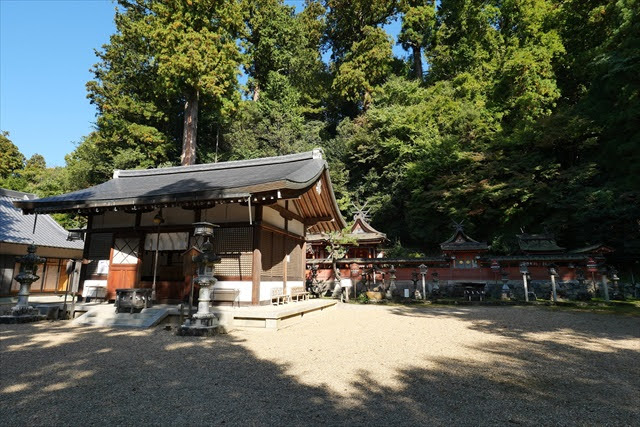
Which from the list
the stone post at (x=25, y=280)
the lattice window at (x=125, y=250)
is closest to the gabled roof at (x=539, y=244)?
the lattice window at (x=125, y=250)

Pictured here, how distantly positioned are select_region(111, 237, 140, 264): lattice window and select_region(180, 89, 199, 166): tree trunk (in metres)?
13.6

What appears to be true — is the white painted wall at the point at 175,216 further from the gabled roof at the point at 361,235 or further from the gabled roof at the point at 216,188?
the gabled roof at the point at 361,235

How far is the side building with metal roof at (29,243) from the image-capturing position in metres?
16.1

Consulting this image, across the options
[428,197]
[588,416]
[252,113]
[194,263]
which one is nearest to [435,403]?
[588,416]

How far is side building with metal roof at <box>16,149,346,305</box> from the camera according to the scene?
28.1ft

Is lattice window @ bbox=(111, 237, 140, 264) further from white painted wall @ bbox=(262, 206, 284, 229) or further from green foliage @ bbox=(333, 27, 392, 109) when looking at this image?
green foliage @ bbox=(333, 27, 392, 109)

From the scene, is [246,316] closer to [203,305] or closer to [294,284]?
[203,305]

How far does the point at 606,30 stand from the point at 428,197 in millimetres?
16829

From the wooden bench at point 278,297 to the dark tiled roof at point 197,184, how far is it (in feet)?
11.4

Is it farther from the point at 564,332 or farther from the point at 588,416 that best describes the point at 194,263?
the point at 564,332

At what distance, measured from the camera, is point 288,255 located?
1194cm

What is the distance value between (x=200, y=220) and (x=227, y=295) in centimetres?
231

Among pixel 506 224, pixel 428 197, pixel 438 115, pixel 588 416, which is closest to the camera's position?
pixel 588 416

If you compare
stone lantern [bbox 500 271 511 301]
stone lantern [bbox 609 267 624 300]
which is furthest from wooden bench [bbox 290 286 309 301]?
stone lantern [bbox 609 267 624 300]
